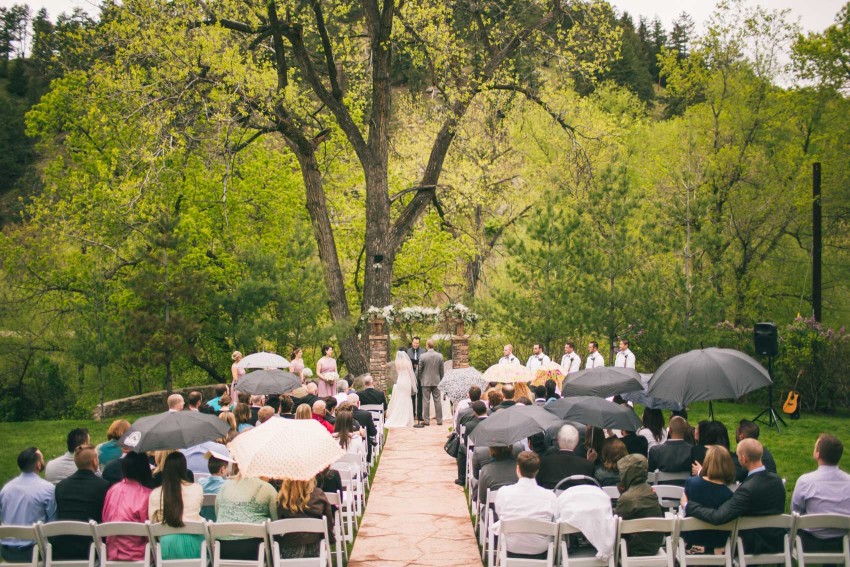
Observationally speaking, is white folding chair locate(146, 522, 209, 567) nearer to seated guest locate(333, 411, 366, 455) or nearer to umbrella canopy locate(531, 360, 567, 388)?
seated guest locate(333, 411, 366, 455)

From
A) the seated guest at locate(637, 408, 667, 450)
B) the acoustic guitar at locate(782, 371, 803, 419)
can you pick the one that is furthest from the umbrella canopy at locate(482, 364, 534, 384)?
the acoustic guitar at locate(782, 371, 803, 419)

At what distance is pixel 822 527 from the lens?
6969mm

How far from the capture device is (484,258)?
3888 cm

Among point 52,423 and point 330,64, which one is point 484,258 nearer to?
point 330,64

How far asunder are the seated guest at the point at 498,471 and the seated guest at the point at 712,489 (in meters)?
2.08

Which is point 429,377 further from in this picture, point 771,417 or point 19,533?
point 19,533

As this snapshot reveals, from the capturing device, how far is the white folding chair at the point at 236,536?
6.83 meters

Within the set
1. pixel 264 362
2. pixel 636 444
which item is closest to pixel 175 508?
pixel 636 444

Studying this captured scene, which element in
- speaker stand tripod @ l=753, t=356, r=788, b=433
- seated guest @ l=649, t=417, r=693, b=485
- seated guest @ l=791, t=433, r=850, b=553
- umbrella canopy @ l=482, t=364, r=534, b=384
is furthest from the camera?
speaker stand tripod @ l=753, t=356, r=788, b=433

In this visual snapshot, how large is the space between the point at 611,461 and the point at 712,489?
126cm

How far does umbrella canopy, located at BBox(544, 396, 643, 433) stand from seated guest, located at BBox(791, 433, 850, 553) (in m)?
2.17

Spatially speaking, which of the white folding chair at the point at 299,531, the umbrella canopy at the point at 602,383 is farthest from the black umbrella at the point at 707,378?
the white folding chair at the point at 299,531

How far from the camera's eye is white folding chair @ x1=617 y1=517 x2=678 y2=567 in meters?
6.74

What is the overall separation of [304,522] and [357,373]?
Result: 17570 mm
